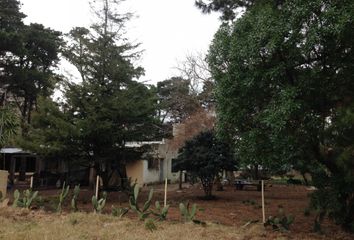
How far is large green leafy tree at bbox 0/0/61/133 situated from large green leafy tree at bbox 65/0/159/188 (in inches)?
347

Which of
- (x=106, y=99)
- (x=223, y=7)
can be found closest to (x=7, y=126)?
(x=106, y=99)

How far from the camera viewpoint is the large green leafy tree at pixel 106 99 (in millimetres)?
15383

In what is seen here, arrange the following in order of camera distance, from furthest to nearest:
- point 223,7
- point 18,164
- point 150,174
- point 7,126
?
point 18,164 < point 150,174 < point 7,126 < point 223,7

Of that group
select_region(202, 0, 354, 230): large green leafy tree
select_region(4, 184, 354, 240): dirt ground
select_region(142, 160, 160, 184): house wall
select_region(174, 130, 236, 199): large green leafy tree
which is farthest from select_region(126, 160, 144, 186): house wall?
select_region(202, 0, 354, 230): large green leafy tree

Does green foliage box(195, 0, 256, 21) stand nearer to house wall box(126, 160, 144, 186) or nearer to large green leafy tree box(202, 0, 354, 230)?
large green leafy tree box(202, 0, 354, 230)

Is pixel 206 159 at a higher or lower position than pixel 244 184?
higher

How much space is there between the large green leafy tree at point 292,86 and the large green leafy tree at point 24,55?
17.7 meters

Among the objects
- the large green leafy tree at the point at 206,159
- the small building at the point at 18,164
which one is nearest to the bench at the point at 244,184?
the large green leafy tree at the point at 206,159

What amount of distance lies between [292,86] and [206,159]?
9676 mm

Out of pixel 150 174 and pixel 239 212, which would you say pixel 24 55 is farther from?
pixel 239 212

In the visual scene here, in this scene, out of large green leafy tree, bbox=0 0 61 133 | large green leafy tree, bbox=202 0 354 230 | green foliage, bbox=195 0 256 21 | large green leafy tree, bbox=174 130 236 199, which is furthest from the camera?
large green leafy tree, bbox=0 0 61 133

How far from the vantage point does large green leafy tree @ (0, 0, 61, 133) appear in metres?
25.0

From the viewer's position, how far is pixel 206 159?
17.6 metres

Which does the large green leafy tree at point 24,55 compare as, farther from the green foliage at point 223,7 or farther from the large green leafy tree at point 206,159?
the green foliage at point 223,7
